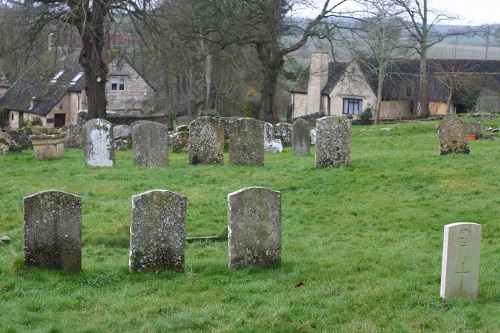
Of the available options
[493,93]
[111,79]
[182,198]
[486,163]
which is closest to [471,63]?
[493,93]

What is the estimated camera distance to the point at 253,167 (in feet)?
63.2

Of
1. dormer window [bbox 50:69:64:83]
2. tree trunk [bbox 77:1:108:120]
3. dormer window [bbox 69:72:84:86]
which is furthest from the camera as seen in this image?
dormer window [bbox 50:69:64:83]

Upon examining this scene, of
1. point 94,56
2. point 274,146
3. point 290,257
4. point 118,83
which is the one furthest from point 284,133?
point 118,83

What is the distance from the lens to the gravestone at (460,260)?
8.46 metres

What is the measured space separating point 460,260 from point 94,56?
2409cm

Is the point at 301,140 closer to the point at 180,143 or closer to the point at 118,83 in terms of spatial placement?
the point at 180,143

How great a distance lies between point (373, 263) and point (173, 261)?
9.11ft

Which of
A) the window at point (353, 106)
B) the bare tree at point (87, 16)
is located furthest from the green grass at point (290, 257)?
the window at point (353, 106)

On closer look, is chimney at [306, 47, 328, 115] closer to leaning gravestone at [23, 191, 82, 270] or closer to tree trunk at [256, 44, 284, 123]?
tree trunk at [256, 44, 284, 123]

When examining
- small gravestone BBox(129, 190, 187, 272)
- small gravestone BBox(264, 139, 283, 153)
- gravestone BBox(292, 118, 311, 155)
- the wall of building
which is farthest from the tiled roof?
small gravestone BBox(129, 190, 187, 272)

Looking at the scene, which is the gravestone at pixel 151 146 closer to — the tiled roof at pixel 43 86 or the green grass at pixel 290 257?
the green grass at pixel 290 257

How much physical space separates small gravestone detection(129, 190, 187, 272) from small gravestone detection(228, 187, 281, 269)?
69cm

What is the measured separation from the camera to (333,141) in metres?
18.1

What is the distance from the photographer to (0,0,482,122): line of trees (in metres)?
28.9
